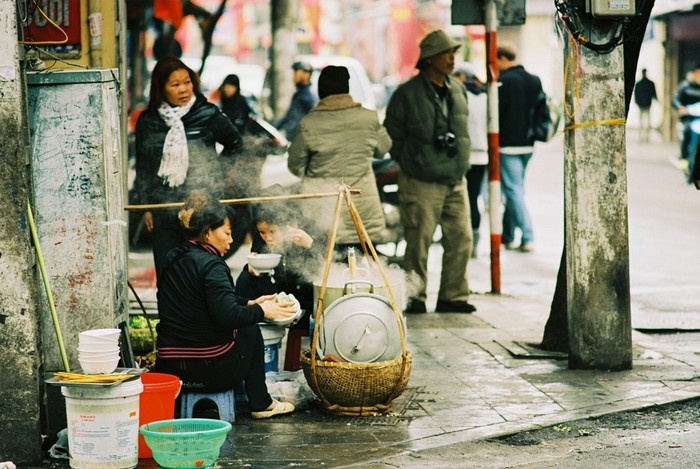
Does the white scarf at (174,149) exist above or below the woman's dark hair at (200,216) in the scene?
above

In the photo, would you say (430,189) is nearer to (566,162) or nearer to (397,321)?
(566,162)

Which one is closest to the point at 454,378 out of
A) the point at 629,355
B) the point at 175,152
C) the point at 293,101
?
the point at 629,355

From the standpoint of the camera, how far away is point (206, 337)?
21.4ft

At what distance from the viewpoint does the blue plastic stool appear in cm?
659

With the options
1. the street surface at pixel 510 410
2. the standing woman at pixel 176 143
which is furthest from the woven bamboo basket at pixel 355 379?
the standing woman at pixel 176 143

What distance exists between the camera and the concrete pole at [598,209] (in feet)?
25.7

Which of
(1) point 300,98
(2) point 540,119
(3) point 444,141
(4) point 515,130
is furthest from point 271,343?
(1) point 300,98

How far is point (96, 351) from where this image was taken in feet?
18.7

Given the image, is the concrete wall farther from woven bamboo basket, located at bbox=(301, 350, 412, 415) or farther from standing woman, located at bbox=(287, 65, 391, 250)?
standing woman, located at bbox=(287, 65, 391, 250)

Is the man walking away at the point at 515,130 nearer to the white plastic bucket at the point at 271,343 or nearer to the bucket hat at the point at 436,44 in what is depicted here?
the bucket hat at the point at 436,44

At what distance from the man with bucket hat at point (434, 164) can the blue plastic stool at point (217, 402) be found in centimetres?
381

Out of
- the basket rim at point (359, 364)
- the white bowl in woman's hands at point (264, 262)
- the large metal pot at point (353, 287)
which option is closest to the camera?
the basket rim at point (359, 364)

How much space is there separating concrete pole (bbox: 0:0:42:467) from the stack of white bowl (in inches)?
10.6

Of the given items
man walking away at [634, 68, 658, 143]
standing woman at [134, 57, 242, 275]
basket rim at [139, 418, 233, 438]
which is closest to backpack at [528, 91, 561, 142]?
standing woman at [134, 57, 242, 275]
